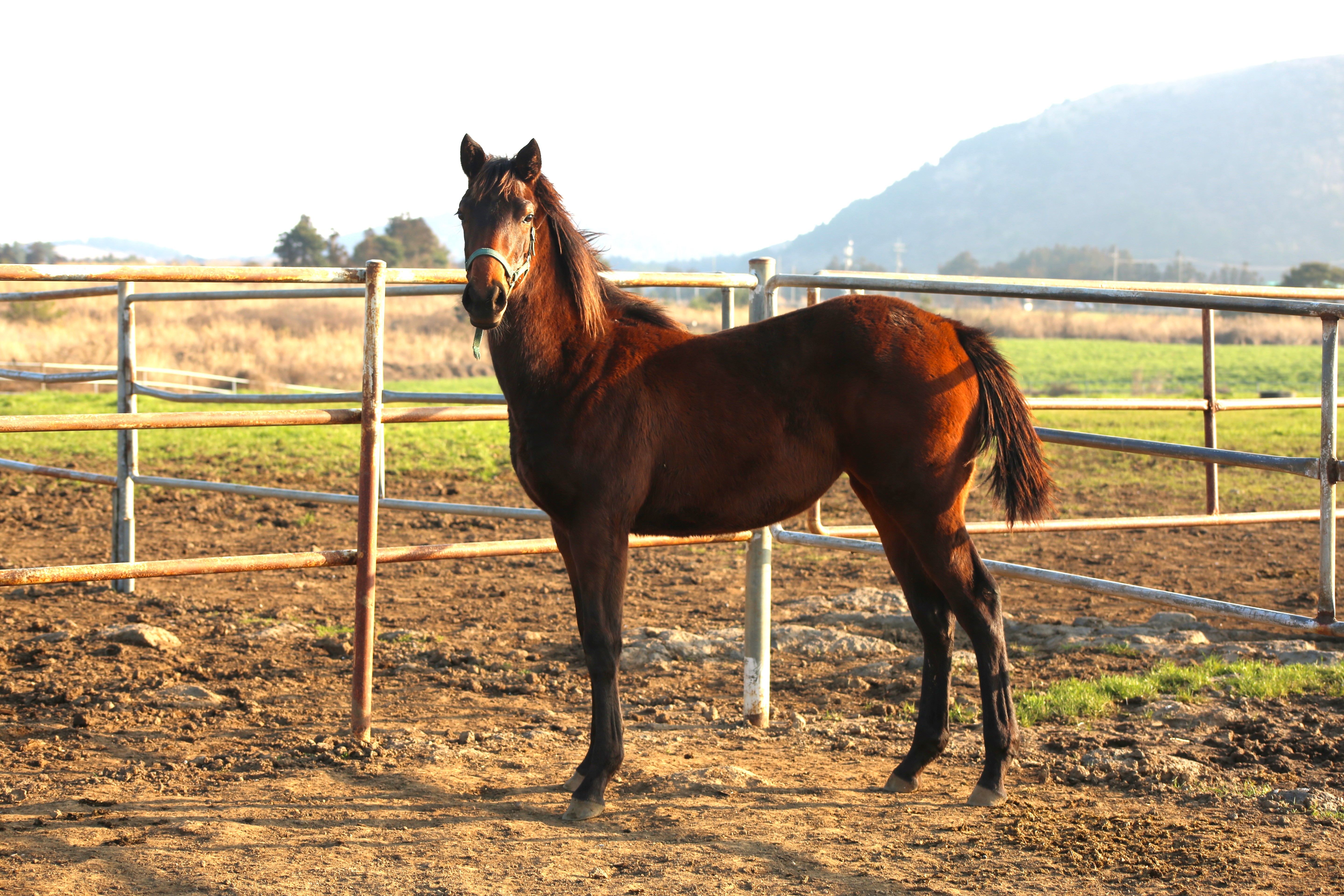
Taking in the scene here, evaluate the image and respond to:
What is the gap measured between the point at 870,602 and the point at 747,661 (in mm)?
2048

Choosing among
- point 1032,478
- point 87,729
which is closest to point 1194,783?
point 1032,478

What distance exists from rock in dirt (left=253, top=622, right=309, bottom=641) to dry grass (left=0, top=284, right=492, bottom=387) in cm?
1553

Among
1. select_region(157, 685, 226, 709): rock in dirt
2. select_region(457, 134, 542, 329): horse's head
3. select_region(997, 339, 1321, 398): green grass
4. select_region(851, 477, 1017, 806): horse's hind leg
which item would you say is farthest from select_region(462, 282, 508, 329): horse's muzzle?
select_region(997, 339, 1321, 398): green grass

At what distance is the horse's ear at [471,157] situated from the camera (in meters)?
3.21

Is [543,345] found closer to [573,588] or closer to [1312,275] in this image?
[573,588]

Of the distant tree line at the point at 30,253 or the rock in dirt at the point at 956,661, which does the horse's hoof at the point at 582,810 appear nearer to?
the rock in dirt at the point at 956,661

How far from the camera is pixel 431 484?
33.2ft

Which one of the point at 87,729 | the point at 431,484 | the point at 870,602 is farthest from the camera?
the point at 431,484

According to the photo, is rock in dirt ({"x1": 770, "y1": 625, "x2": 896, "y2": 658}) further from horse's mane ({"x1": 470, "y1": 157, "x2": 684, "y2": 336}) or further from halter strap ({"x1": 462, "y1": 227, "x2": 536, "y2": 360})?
halter strap ({"x1": 462, "y1": 227, "x2": 536, "y2": 360})

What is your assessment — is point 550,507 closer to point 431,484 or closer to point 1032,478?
point 1032,478

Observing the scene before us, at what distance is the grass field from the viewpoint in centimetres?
1016

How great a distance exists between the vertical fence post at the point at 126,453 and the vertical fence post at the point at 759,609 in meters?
4.04

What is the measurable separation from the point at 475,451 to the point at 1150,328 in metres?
46.9

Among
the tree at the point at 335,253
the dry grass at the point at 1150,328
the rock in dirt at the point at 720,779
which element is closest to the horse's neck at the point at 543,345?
the rock in dirt at the point at 720,779
